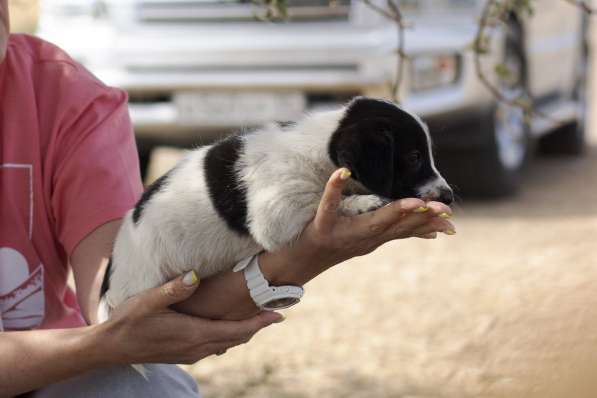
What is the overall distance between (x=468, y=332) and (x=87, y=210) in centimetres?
243

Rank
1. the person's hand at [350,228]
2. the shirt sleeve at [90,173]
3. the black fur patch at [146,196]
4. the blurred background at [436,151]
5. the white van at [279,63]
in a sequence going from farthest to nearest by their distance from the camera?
1. the white van at [279,63]
2. the blurred background at [436,151]
3. the shirt sleeve at [90,173]
4. the black fur patch at [146,196]
5. the person's hand at [350,228]

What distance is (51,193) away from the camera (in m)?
2.63

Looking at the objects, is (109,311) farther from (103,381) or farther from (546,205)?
(546,205)

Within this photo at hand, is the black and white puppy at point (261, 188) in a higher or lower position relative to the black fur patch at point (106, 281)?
higher

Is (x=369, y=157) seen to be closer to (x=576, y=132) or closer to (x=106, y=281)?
(x=106, y=281)

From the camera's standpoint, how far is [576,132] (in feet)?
30.7

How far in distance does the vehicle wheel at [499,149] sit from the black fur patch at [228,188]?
4.42m

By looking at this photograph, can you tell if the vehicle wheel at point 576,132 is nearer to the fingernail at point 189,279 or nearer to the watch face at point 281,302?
the watch face at point 281,302

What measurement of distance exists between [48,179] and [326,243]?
0.90m

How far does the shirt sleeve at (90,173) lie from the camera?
2566mm

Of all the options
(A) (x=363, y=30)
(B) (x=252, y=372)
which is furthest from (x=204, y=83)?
(B) (x=252, y=372)

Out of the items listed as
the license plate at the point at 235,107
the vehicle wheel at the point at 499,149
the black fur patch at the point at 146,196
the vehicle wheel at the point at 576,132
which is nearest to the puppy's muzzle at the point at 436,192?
the black fur patch at the point at 146,196

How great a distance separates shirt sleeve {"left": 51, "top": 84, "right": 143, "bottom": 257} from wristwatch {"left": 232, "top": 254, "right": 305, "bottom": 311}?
1.59ft

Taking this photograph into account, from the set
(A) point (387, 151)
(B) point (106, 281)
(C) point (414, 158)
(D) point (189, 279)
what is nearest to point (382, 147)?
(A) point (387, 151)
